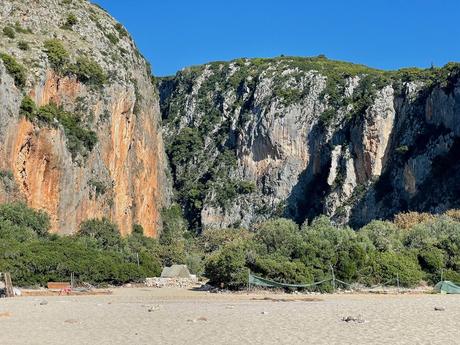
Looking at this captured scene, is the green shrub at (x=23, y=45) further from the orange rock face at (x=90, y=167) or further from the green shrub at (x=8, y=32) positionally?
the orange rock face at (x=90, y=167)

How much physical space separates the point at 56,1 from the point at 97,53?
31.5 ft

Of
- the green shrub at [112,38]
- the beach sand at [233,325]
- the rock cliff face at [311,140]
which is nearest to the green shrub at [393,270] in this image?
the beach sand at [233,325]

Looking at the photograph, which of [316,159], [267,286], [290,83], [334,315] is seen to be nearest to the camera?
[334,315]

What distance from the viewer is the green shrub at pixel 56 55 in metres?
68.6

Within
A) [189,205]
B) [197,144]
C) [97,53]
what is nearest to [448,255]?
[97,53]

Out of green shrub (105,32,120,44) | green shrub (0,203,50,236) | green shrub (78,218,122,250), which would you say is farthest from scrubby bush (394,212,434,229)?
green shrub (105,32,120,44)

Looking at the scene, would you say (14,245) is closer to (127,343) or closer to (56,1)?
(127,343)

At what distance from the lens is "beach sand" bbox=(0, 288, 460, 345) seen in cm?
1472

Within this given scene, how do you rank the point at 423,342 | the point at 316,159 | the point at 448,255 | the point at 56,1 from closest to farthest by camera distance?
the point at 423,342 < the point at 448,255 < the point at 56,1 < the point at 316,159

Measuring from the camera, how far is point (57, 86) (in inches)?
2736

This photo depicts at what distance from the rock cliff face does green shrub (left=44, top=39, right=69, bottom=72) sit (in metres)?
50.7

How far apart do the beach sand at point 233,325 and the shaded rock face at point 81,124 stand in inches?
1482

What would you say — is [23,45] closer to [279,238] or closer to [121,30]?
[121,30]

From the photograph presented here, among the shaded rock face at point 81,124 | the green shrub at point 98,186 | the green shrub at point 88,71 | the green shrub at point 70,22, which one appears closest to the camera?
the shaded rock face at point 81,124
